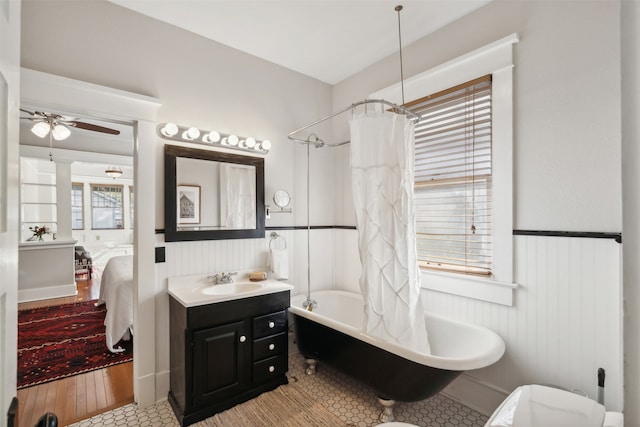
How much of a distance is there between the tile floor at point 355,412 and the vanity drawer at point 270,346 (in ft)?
1.15

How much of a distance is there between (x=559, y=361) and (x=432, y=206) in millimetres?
1238

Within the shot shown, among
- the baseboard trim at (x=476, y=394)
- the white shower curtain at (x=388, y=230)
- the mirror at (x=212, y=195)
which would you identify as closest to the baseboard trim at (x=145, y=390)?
the mirror at (x=212, y=195)

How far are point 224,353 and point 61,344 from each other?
2189mm

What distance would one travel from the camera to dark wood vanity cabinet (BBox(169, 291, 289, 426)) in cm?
203

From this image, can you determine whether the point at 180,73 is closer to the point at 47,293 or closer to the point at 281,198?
the point at 281,198

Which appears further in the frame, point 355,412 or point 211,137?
point 211,137

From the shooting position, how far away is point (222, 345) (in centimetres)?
214

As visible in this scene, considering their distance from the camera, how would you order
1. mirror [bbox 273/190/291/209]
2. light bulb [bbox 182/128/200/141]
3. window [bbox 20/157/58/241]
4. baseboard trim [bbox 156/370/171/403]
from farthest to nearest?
window [bbox 20/157/58/241] < mirror [bbox 273/190/291/209] < light bulb [bbox 182/128/200/141] < baseboard trim [bbox 156/370/171/403]

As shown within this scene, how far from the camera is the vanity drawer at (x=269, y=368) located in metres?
2.29

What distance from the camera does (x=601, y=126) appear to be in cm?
167

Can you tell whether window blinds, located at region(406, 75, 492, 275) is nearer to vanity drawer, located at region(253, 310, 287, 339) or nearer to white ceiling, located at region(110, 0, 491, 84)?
white ceiling, located at region(110, 0, 491, 84)

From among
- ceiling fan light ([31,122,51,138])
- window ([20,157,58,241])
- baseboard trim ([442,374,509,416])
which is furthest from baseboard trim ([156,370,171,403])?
window ([20,157,58,241])

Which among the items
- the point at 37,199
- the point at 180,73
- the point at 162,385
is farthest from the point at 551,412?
the point at 37,199

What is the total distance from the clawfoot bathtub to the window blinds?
1.47 ft
